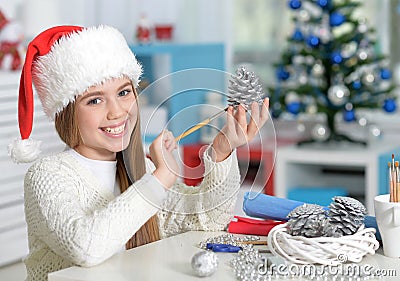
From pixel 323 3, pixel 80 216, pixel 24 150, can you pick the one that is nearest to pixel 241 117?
pixel 80 216

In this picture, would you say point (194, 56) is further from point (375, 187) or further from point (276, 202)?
point (276, 202)

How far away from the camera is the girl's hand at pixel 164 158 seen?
58.2 inches

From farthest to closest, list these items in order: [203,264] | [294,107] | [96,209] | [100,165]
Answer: [294,107] < [100,165] < [96,209] < [203,264]

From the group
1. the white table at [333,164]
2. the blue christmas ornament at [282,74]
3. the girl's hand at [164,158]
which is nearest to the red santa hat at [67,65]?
the girl's hand at [164,158]

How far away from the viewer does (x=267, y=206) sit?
1.63m

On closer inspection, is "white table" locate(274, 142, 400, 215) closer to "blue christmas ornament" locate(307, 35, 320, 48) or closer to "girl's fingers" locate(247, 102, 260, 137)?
"blue christmas ornament" locate(307, 35, 320, 48)

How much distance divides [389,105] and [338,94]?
0.72ft

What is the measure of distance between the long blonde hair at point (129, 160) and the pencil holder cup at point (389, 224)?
50 centimetres

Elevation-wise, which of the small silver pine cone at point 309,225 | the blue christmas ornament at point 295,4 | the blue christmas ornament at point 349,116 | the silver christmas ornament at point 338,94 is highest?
the blue christmas ornament at point 295,4

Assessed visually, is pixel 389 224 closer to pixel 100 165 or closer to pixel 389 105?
pixel 100 165

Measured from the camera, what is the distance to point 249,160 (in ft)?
5.02

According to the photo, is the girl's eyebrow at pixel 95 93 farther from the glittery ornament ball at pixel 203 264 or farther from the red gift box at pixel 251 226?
the glittery ornament ball at pixel 203 264

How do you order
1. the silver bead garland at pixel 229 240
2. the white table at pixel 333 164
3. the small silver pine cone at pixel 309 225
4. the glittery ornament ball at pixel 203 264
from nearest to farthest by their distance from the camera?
1. the glittery ornament ball at pixel 203 264
2. the small silver pine cone at pixel 309 225
3. the silver bead garland at pixel 229 240
4. the white table at pixel 333 164

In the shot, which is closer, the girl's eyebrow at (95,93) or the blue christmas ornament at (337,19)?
the girl's eyebrow at (95,93)
